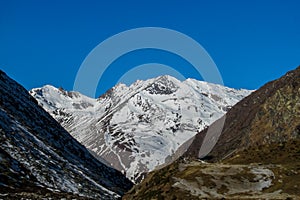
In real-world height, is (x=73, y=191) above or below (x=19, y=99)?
below

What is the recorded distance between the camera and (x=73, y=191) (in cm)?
10212

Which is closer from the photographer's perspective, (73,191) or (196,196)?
(196,196)

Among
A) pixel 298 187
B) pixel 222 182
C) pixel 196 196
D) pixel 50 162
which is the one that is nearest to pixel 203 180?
pixel 222 182

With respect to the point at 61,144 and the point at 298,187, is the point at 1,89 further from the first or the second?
the point at 298,187

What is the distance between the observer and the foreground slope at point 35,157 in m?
90.1

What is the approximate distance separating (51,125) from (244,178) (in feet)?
340

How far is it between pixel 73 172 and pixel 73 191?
18923 millimetres

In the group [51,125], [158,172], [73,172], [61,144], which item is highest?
[51,125]

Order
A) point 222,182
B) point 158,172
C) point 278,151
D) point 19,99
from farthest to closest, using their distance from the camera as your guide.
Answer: point 19,99
point 278,151
point 158,172
point 222,182

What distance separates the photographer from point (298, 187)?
213 feet

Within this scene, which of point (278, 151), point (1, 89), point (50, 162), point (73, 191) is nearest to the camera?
point (278, 151)

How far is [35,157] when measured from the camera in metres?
111

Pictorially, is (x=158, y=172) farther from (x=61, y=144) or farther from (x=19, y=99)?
(x=19, y=99)

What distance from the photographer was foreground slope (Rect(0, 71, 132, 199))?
295ft
